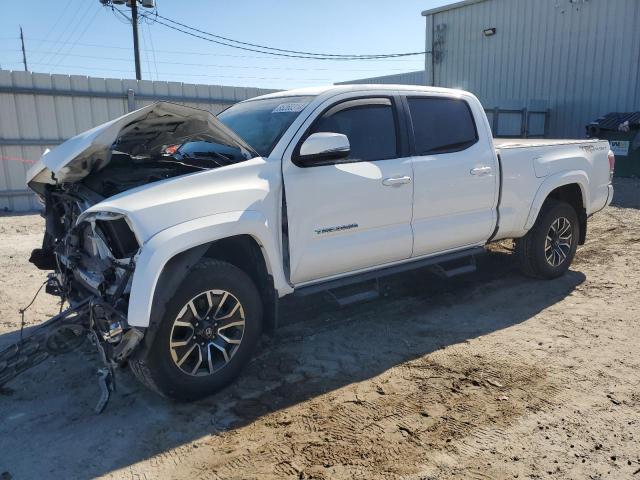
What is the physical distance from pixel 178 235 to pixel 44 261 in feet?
5.79

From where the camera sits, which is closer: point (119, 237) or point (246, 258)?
point (119, 237)

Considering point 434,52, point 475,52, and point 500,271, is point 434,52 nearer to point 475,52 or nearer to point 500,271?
point 475,52

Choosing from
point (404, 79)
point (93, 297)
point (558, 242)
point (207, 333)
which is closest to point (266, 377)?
point (207, 333)

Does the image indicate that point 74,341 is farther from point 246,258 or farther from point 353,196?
point 353,196

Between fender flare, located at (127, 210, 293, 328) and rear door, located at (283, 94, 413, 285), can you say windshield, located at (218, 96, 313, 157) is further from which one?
fender flare, located at (127, 210, 293, 328)

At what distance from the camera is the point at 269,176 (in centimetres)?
373

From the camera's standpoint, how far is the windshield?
4.06 meters

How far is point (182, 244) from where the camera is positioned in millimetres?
3242

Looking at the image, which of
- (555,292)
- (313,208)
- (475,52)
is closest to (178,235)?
(313,208)

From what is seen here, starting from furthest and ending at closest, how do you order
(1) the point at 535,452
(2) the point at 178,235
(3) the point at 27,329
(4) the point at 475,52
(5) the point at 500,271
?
(4) the point at 475,52, (5) the point at 500,271, (3) the point at 27,329, (2) the point at 178,235, (1) the point at 535,452

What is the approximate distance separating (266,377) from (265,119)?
2053 millimetres

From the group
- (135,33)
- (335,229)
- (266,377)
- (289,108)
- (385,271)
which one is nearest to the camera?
(266,377)

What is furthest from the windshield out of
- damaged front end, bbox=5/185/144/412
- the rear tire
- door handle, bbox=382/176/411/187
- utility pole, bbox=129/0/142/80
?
utility pole, bbox=129/0/142/80

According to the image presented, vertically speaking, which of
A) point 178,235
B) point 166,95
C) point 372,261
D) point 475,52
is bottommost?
point 372,261
